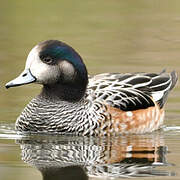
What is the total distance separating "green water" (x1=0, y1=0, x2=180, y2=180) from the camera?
10.5m

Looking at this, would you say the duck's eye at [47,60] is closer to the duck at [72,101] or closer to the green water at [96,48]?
the duck at [72,101]

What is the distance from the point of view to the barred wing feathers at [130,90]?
11.8 meters

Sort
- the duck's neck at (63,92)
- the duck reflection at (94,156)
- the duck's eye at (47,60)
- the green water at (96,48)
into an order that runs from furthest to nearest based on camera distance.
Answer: the duck's neck at (63,92) < the duck's eye at (47,60) < the green water at (96,48) < the duck reflection at (94,156)

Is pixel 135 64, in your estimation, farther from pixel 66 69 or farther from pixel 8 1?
pixel 8 1

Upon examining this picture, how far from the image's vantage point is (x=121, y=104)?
11.8 m

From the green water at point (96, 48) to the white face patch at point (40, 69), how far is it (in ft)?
2.49

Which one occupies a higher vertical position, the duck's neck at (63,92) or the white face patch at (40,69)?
the white face patch at (40,69)

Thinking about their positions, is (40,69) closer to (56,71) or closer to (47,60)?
(47,60)

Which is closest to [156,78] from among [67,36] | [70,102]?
[70,102]

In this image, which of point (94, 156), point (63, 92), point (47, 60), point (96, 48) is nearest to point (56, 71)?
point (47, 60)

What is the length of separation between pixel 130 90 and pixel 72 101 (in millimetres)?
819

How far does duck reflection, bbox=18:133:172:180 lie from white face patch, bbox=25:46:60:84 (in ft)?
2.38

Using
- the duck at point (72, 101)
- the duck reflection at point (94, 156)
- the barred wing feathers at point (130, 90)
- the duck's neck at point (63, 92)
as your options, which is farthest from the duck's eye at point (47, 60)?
the duck reflection at point (94, 156)

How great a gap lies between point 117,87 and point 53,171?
8.89ft
